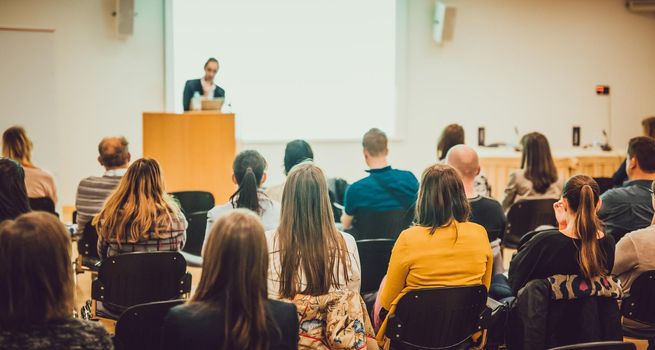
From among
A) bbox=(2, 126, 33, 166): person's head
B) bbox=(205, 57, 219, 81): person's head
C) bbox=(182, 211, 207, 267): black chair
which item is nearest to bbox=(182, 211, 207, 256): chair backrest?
bbox=(182, 211, 207, 267): black chair

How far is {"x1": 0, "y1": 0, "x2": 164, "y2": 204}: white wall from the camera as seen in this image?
8391 mm

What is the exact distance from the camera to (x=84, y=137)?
8.63 m

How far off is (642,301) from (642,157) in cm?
137

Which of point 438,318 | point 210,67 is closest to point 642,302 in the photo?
point 438,318

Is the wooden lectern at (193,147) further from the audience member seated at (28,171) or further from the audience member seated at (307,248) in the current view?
the audience member seated at (307,248)

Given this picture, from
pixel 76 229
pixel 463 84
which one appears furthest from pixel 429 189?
pixel 463 84

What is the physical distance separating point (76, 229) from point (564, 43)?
7996 millimetres

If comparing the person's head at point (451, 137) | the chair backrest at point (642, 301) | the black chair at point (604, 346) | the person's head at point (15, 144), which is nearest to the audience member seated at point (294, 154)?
the person's head at point (451, 137)

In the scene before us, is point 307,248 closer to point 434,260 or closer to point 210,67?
point 434,260

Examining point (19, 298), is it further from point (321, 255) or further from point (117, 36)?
point (117, 36)

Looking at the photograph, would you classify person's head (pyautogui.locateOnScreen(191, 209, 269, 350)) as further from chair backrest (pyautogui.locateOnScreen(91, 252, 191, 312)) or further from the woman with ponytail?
the woman with ponytail

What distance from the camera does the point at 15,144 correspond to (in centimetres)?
525

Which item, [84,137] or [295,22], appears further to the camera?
[295,22]

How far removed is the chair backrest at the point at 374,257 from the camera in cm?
375
